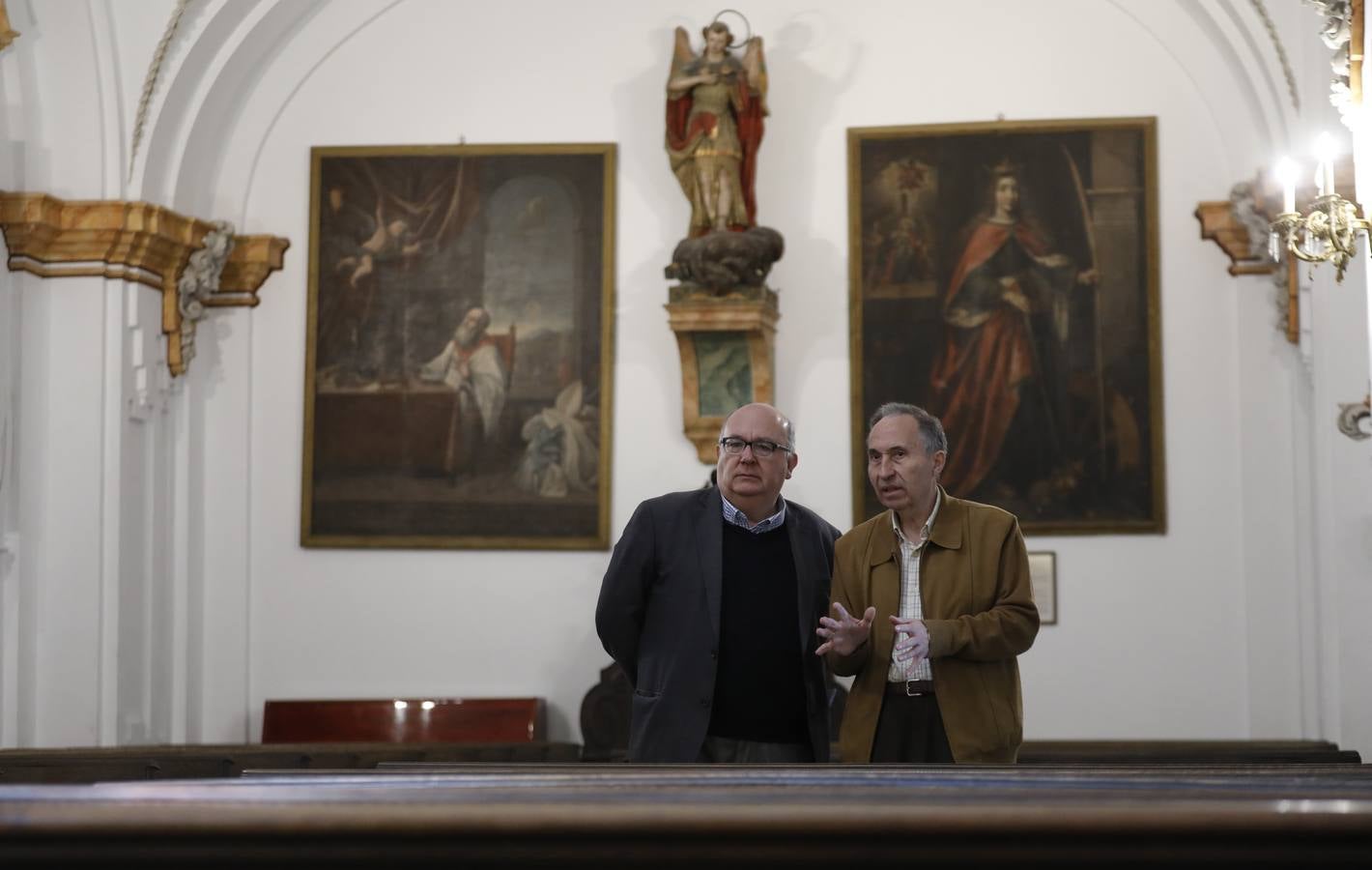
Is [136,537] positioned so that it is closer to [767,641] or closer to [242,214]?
[242,214]

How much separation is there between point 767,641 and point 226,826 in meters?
3.44

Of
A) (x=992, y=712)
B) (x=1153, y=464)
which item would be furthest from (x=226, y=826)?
(x=1153, y=464)

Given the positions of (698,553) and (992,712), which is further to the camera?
(698,553)

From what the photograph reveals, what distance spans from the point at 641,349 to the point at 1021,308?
2.48m

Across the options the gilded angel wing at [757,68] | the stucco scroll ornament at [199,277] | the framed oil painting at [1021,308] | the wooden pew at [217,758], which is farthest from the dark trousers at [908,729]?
the stucco scroll ornament at [199,277]

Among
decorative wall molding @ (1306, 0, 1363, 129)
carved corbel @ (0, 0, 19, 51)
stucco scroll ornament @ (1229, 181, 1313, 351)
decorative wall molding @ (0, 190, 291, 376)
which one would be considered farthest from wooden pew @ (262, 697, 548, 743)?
decorative wall molding @ (1306, 0, 1363, 129)

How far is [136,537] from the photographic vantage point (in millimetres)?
9656

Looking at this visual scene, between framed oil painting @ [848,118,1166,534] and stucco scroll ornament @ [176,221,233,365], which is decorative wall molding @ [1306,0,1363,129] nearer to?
framed oil painting @ [848,118,1166,534]

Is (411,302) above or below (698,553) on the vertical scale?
above

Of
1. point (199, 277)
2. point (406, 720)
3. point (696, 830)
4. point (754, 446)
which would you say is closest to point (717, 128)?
point (199, 277)

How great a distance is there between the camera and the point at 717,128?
973 centimetres

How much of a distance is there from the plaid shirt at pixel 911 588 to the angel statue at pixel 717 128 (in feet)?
17.1

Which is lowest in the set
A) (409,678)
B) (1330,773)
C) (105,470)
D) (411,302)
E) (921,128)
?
(409,678)

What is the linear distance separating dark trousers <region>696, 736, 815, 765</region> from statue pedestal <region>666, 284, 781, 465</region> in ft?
16.4
